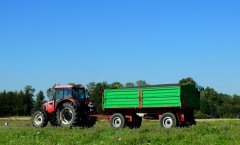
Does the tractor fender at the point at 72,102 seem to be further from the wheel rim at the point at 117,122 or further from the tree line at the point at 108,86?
the tree line at the point at 108,86

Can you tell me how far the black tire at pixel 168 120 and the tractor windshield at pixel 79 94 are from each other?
538 cm

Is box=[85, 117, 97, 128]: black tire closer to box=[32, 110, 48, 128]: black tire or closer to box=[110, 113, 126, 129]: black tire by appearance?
box=[110, 113, 126, 129]: black tire

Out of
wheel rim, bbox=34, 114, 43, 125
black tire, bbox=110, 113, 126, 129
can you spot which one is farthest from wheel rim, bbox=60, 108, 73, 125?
black tire, bbox=110, 113, 126, 129

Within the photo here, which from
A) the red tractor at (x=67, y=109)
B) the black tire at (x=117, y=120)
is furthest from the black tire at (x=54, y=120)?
the black tire at (x=117, y=120)

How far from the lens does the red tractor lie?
26484 mm

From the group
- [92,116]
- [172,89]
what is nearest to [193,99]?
[172,89]

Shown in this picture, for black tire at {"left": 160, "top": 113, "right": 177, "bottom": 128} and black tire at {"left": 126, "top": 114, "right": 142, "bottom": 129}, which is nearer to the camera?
black tire at {"left": 160, "top": 113, "right": 177, "bottom": 128}

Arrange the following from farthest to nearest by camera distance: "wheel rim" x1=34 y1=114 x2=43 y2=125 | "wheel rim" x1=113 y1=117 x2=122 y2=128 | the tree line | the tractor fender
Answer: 1. the tree line
2. "wheel rim" x1=34 y1=114 x2=43 y2=125
3. the tractor fender
4. "wheel rim" x1=113 y1=117 x2=122 y2=128

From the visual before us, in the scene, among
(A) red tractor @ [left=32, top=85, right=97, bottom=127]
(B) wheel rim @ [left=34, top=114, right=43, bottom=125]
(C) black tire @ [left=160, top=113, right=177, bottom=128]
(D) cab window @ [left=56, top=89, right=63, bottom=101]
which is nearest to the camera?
(C) black tire @ [left=160, top=113, right=177, bottom=128]

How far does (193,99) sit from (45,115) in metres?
9.11

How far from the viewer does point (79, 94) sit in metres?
27.3

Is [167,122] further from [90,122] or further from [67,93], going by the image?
[67,93]

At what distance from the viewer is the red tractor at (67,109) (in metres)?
26.5

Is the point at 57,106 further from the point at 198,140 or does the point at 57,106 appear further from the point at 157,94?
the point at 198,140
